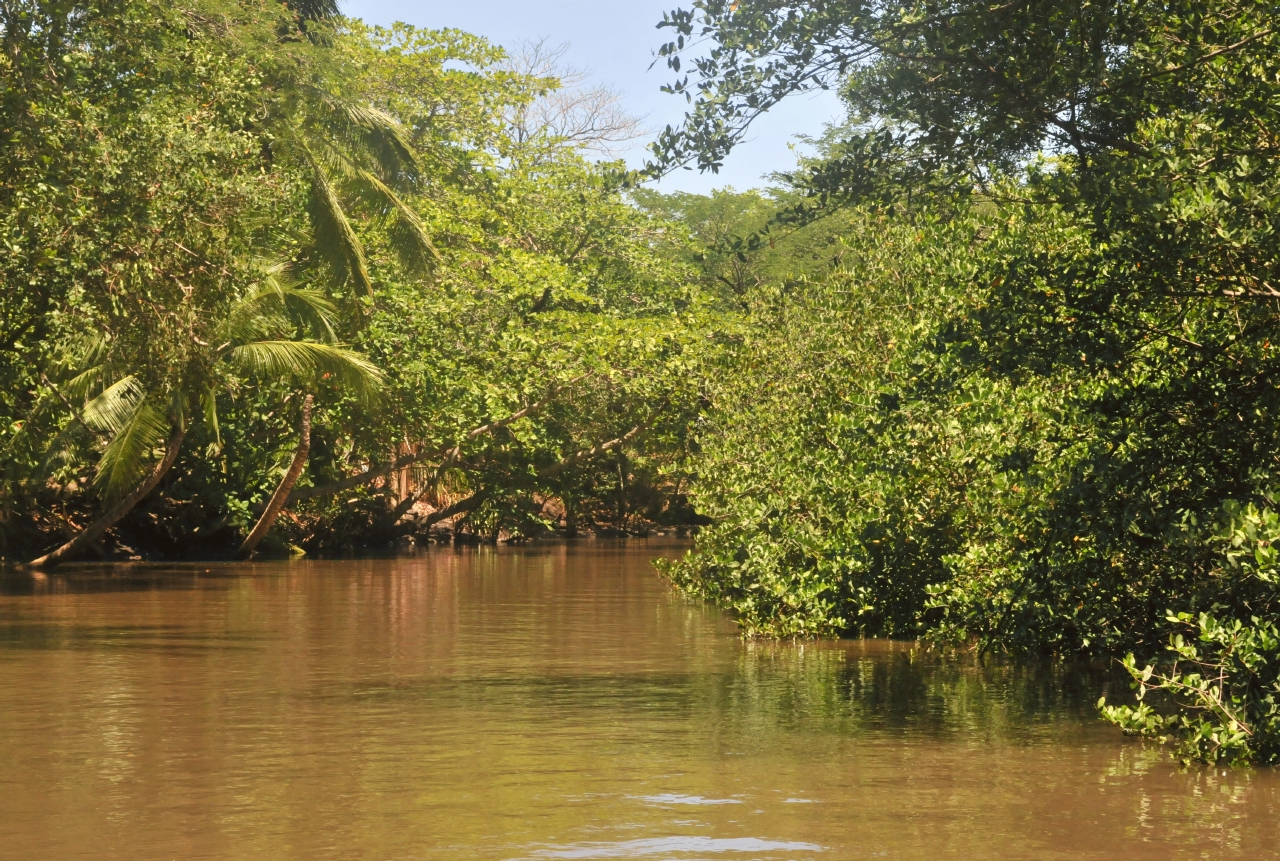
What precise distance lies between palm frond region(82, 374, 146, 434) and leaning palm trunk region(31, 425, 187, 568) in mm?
880

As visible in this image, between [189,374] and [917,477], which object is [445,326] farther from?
[917,477]

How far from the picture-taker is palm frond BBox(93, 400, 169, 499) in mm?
22812

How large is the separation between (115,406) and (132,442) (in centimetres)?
70

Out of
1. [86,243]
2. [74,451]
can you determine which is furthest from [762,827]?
[74,451]

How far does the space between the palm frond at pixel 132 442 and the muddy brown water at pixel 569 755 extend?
8.54 m

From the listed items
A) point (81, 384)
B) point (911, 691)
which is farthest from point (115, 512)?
point (911, 691)

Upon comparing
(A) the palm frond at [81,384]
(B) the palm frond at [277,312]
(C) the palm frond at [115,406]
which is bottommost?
(C) the palm frond at [115,406]

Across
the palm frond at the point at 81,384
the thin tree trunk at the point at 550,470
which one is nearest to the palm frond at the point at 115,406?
the palm frond at the point at 81,384

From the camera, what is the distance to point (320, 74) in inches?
983

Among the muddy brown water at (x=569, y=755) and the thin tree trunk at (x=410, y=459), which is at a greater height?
the thin tree trunk at (x=410, y=459)

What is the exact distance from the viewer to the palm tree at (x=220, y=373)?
2216cm

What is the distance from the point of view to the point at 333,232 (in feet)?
78.5

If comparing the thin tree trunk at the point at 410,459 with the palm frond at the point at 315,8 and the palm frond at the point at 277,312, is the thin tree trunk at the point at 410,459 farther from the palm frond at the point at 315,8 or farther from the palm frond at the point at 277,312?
the palm frond at the point at 315,8

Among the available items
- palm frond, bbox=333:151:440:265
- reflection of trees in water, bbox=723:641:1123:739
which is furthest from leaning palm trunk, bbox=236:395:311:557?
reflection of trees in water, bbox=723:641:1123:739
